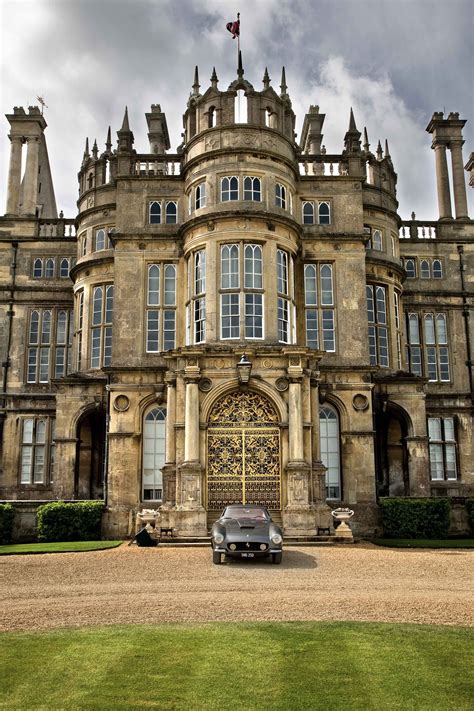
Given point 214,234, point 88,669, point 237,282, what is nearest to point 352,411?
point 237,282

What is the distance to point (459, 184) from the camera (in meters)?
38.1

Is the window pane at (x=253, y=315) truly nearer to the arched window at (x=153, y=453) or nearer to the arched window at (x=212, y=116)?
the arched window at (x=153, y=453)

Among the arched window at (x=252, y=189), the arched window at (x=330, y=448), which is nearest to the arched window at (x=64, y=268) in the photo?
the arched window at (x=252, y=189)

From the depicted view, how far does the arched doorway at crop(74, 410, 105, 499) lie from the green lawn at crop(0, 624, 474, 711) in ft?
68.1

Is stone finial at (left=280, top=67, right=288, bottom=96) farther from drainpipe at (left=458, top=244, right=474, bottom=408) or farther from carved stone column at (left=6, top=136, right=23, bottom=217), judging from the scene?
carved stone column at (left=6, top=136, right=23, bottom=217)

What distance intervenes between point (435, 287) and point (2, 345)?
21.7 meters

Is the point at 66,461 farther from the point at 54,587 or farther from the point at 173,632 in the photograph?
the point at 173,632

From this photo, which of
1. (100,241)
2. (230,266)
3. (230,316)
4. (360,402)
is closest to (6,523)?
(230,316)

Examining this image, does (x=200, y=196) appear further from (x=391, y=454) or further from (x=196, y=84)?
(x=391, y=454)

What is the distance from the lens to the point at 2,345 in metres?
35.9

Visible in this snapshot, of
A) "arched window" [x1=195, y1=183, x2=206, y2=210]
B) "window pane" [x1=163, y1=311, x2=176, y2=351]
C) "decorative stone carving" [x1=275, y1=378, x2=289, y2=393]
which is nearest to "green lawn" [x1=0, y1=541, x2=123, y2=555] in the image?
"decorative stone carving" [x1=275, y1=378, x2=289, y2=393]

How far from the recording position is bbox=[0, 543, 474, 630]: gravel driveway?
1204cm

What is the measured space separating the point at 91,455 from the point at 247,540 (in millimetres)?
15446

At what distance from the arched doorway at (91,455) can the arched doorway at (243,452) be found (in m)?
7.84
